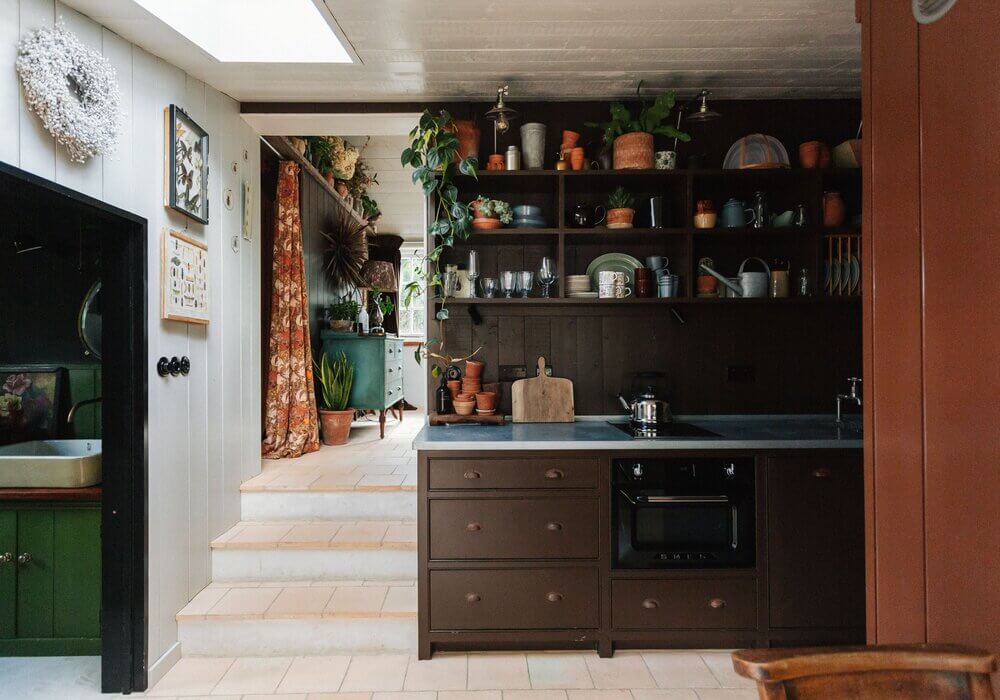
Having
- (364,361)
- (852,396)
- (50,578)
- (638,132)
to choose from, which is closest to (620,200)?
(638,132)

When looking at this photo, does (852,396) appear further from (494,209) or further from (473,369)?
(494,209)

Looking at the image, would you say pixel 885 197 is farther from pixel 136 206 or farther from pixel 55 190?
pixel 136 206

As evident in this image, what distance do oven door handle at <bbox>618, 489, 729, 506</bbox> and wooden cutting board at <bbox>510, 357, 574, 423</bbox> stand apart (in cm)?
68

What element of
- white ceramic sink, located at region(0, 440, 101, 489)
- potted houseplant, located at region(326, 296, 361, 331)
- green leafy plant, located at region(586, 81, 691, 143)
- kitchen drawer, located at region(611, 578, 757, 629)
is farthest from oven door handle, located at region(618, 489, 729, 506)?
potted houseplant, located at region(326, 296, 361, 331)

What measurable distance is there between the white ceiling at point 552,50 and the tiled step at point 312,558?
2235 millimetres

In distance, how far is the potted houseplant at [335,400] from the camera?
4.47 m

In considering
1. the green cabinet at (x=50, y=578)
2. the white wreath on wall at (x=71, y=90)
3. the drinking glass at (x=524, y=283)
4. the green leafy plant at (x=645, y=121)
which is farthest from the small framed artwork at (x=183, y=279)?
the green leafy plant at (x=645, y=121)

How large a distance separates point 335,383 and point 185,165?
230 cm

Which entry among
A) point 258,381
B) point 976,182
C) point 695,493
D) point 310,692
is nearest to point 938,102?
point 976,182

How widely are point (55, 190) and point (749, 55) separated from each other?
2.73m

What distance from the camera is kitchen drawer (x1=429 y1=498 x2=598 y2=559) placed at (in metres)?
2.44

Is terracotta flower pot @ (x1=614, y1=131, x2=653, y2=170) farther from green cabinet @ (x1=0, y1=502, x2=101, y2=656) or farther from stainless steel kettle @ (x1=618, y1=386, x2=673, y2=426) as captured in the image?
green cabinet @ (x1=0, y1=502, x2=101, y2=656)

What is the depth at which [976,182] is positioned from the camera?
3.32 feet

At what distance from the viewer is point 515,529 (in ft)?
8.02
